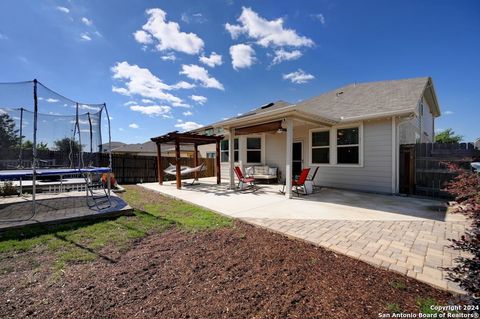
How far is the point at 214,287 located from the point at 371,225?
3311 mm

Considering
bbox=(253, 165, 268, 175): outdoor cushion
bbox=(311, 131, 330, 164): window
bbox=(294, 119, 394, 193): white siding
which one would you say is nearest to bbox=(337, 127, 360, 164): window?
bbox=(294, 119, 394, 193): white siding

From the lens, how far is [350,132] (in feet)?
25.5

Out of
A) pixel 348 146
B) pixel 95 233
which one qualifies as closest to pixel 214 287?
pixel 95 233

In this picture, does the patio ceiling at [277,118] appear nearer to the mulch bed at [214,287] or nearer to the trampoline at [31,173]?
the mulch bed at [214,287]

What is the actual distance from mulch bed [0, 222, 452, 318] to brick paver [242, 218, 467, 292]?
0.67 feet

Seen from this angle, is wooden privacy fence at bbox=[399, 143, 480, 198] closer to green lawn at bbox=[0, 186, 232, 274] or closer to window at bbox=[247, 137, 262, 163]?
window at bbox=[247, 137, 262, 163]

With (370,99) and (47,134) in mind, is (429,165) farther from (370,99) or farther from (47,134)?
(47,134)

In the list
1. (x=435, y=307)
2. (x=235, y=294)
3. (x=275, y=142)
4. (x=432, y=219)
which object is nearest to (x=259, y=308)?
(x=235, y=294)

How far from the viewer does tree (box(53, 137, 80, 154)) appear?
5.88 meters

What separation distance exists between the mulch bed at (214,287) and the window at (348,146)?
19.2 ft

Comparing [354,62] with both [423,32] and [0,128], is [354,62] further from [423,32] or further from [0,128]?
[0,128]

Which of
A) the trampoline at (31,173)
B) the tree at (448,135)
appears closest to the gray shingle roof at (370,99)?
the trampoline at (31,173)

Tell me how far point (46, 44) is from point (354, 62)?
530 inches

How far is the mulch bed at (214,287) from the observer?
1787mm
